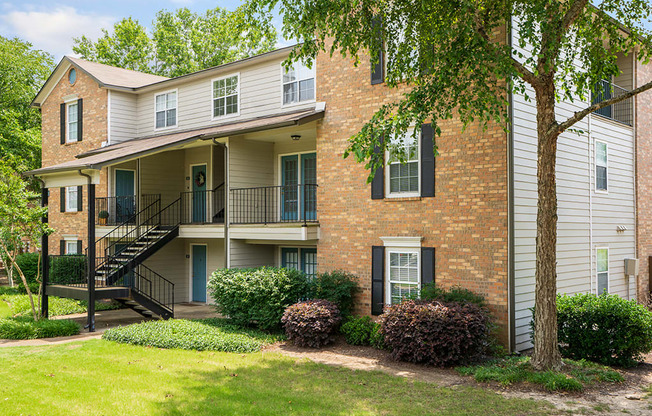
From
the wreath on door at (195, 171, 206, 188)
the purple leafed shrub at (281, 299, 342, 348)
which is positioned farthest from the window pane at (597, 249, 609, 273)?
A: the wreath on door at (195, 171, 206, 188)

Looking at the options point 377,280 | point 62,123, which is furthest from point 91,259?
point 62,123

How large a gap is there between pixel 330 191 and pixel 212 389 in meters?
6.52

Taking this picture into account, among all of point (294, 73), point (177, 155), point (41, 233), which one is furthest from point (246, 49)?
point (41, 233)

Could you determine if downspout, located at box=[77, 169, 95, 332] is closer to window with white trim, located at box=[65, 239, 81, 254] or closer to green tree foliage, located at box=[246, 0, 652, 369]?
green tree foliage, located at box=[246, 0, 652, 369]

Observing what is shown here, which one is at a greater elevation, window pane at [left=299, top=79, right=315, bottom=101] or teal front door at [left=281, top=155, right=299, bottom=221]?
window pane at [left=299, top=79, right=315, bottom=101]

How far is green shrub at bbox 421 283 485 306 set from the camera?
429 inches

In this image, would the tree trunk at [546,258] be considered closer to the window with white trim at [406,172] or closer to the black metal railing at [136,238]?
the window with white trim at [406,172]

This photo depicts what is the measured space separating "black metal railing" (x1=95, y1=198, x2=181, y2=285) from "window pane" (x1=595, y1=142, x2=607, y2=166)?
40.2ft

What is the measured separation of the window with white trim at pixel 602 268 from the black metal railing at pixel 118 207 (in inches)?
548

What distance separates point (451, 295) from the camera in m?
11.1

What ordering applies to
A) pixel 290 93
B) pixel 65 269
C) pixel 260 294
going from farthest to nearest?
pixel 65 269 → pixel 290 93 → pixel 260 294

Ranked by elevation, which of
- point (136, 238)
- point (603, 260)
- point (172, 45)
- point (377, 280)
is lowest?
point (377, 280)

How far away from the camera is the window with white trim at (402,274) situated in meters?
12.1

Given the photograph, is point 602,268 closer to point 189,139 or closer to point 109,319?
point 189,139
